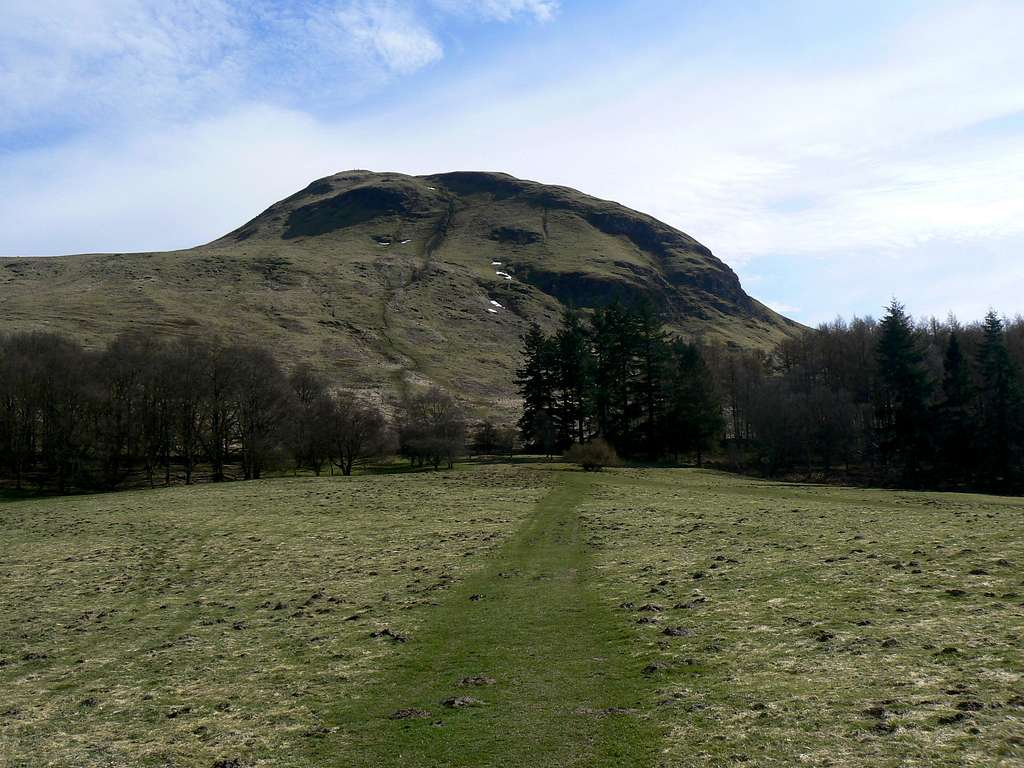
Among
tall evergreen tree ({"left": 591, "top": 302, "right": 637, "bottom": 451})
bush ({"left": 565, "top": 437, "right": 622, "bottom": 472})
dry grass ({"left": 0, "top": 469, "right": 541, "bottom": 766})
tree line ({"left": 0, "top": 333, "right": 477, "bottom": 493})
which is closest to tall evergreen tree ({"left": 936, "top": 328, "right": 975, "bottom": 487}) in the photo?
tall evergreen tree ({"left": 591, "top": 302, "right": 637, "bottom": 451})

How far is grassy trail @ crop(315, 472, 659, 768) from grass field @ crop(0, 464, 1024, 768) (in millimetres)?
65

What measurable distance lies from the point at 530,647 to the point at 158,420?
73.4m

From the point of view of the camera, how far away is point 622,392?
9950cm

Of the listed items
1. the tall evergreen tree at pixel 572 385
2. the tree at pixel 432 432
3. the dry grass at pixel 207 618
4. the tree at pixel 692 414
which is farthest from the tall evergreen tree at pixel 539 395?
the dry grass at pixel 207 618

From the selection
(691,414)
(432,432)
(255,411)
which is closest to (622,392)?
(691,414)

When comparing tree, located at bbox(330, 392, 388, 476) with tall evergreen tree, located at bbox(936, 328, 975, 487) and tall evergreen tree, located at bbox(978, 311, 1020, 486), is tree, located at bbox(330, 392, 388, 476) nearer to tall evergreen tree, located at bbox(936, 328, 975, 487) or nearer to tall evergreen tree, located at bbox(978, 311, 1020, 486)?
tall evergreen tree, located at bbox(936, 328, 975, 487)

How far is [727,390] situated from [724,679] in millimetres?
119770

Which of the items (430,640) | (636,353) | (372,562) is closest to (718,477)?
(636,353)

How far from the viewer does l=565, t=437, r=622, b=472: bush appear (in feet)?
246

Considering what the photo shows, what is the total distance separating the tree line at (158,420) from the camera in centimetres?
7356

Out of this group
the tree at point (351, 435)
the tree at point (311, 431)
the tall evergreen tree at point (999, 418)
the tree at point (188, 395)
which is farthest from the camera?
the tree at point (351, 435)

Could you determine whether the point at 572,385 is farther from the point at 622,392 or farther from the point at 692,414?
the point at 692,414

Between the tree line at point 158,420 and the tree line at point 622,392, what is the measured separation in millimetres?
16414

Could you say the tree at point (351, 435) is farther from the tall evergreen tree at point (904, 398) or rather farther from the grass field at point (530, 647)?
the tall evergreen tree at point (904, 398)
